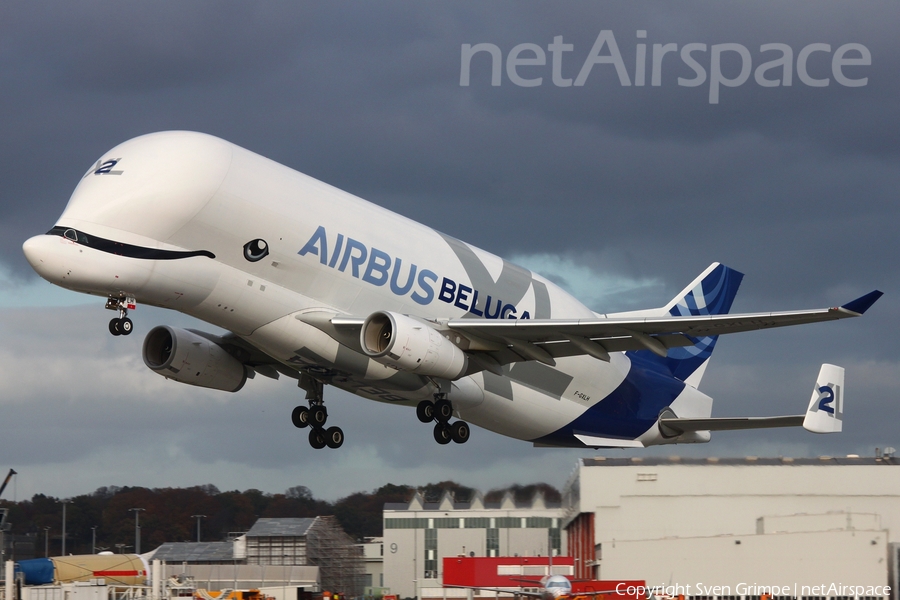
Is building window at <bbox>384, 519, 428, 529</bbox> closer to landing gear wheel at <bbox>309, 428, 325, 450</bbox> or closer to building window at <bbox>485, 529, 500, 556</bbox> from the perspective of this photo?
building window at <bbox>485, 529, 500, 556</bbox>

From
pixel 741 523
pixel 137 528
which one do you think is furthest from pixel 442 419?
pixel 137 528

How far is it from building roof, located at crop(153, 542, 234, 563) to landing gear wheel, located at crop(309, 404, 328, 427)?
34939 mm

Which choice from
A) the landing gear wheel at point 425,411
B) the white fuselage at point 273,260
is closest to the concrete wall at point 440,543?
the landing gear wheel at point 425,411

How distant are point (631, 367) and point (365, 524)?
32652 millimetres

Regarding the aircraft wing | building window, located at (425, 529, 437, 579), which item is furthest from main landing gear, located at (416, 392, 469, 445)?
building window, located at (425, 529, 437, 579)

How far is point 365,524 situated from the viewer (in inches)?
2584

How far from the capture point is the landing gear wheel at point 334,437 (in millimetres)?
34047

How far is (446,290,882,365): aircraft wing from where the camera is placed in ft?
91.5

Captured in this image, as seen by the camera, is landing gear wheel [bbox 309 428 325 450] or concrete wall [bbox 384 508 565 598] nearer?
landing gear wheel [bbox 309 428 325 450]

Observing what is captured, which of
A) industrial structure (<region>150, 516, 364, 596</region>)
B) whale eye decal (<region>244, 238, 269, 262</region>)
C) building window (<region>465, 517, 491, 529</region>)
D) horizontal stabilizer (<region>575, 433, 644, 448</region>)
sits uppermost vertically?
whale eye decal (<region>244, 238, 269, 262</region>)

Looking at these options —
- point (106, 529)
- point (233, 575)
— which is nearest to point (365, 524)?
point (233, 575)

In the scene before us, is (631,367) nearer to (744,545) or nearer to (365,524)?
(744,545)

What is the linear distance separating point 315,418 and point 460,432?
4693 mm

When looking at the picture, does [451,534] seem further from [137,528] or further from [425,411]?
[425,411]
